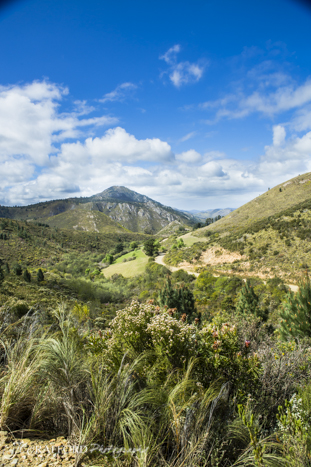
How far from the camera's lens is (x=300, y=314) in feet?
21.5

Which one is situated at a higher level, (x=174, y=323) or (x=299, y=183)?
(x=299, y=183)

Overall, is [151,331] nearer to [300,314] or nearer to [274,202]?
[300,314]

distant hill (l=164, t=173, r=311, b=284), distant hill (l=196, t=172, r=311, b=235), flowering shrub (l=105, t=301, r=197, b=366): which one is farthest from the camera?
distant hill (l=196, t=172, r=311, b=235)

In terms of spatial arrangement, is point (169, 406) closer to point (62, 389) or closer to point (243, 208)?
point (62, 389)

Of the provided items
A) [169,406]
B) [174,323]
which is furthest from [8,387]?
[174,323]

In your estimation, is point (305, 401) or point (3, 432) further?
point (305, 401)

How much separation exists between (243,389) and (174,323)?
129cm

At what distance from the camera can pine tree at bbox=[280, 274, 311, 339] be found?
20.9 feet

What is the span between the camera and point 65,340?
2451mm

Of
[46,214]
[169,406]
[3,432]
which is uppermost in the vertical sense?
[46,214]

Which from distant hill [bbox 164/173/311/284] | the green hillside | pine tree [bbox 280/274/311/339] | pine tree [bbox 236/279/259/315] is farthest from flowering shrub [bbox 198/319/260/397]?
the green hillside

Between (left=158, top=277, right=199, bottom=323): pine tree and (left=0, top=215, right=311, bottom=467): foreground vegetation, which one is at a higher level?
(left=0, top=215, right=311, bottom=467): foreground vegetation

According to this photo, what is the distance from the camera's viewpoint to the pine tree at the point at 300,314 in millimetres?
6371

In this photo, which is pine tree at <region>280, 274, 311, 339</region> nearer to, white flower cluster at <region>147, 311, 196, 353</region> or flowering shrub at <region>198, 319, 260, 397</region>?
flowering shrub at <region>198, 319, 260, 397</region>
